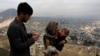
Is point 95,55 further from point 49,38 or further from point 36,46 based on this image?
point 49,38

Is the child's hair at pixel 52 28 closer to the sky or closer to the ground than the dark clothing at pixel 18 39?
closer to the ground

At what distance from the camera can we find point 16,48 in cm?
489

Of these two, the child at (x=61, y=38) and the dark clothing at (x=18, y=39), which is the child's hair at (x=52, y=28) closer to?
the child at (x=61, y=38)

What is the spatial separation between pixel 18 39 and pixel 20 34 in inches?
4.1

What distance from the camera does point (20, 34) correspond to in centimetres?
496

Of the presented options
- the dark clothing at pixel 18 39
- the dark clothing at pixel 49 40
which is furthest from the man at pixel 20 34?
the dark clothing at pixel 49 40

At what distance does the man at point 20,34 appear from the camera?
488cm

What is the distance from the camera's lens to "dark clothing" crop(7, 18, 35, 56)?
16.0ft

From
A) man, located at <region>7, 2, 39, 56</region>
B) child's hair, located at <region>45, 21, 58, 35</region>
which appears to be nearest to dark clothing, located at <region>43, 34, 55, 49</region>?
child's hair, located at <region>45, 21, 58, 35</region>

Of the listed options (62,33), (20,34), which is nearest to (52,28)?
(62,33)

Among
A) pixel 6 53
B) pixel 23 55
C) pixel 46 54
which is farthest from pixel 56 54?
pixel 6 53

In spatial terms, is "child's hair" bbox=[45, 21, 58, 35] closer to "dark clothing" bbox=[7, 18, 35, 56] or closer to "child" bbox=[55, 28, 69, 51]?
"child" bbox=[55, 28, 69, 51]

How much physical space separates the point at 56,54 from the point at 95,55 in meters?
5.78

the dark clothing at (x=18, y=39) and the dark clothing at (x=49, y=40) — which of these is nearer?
the dark clothing at (x=18, y=39)
